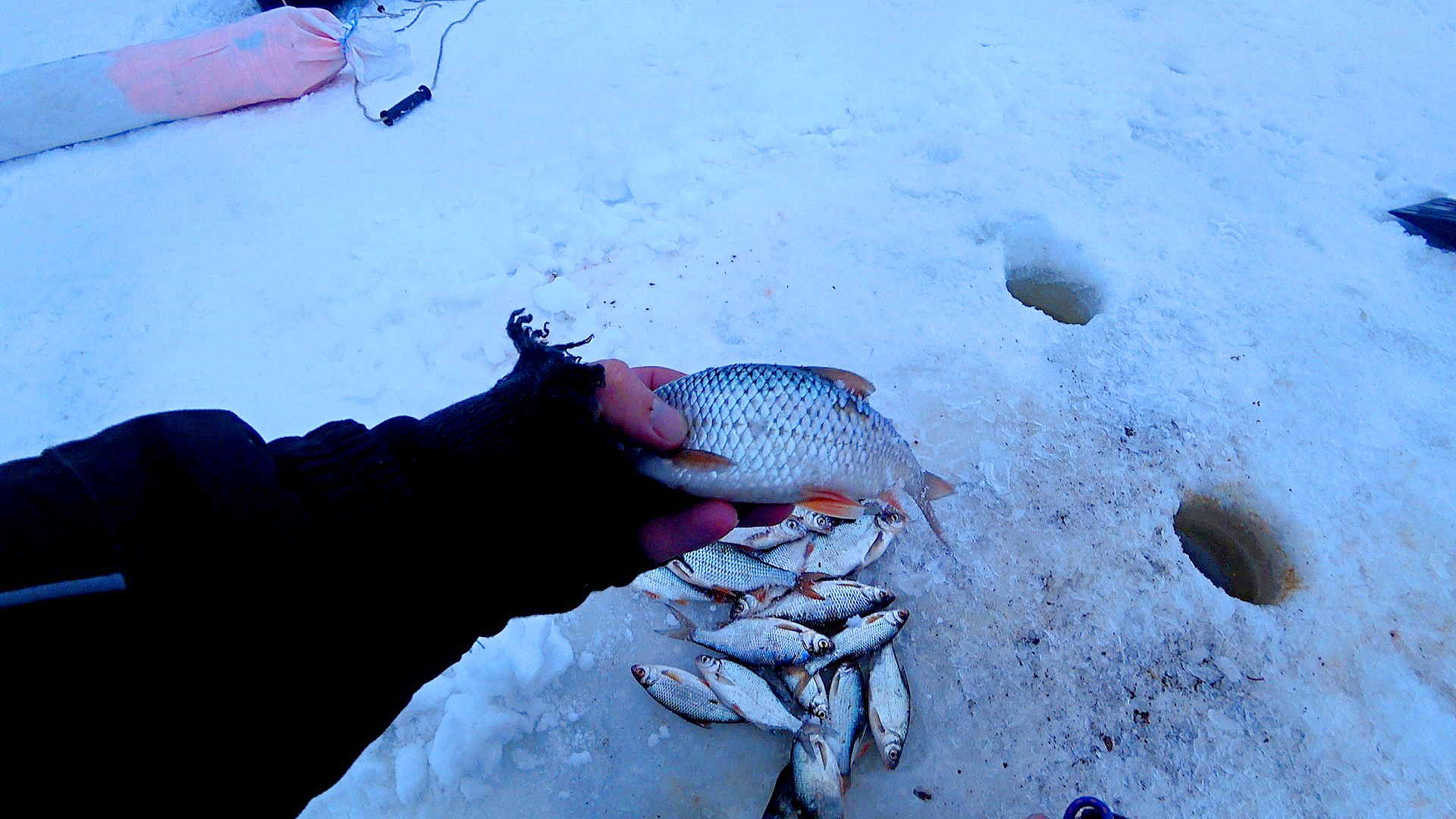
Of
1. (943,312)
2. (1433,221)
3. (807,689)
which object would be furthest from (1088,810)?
(1433,221)

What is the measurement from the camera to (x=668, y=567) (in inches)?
103

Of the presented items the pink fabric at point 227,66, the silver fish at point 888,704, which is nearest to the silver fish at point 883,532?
the silver fish at point 888,704

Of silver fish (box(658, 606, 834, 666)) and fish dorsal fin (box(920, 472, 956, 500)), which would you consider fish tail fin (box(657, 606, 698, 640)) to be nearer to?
silver fish (box(658, 606, 834, 666))

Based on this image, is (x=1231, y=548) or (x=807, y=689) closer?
(x=807, y=689)

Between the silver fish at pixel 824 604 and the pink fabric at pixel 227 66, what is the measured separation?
5319mm

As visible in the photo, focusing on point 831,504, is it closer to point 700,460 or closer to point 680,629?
point 700,460

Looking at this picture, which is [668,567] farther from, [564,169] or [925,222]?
[564,169]

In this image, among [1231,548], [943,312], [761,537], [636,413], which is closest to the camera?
[636,413]

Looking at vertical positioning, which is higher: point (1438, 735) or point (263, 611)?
point (263, 611)

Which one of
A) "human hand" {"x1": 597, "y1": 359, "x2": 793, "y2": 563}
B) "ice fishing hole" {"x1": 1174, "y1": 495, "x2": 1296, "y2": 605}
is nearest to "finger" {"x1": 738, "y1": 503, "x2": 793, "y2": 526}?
"human hand" {"x1": 597, "y1": 359, "x2": 793, "y2": 563}

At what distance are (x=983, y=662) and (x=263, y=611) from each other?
2.36m

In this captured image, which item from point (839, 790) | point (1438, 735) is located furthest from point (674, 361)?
point (1438, 735)

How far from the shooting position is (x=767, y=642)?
8.26 ft

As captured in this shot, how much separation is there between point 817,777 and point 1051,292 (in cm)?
302
